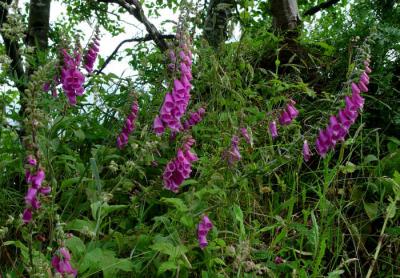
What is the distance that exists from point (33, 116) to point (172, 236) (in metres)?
0.85

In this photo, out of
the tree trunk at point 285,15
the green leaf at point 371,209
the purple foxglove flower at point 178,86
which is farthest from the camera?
the tree trunk at point 285,15

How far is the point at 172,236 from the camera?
6.94ft

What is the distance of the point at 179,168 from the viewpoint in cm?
235

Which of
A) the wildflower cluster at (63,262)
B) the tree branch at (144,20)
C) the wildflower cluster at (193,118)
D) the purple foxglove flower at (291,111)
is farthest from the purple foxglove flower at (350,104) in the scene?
the tree branch at (144,20)

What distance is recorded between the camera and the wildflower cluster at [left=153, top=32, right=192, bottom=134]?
232 centimetres

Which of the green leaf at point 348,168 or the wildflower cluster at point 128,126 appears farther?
the green leaf at point 348,168

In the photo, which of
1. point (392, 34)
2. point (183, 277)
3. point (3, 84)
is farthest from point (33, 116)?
point (392, 34)

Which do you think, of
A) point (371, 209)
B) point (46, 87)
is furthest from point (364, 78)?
point (46, 87)

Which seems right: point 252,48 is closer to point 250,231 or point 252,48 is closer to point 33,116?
point 250,231

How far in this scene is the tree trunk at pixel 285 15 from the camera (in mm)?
4871

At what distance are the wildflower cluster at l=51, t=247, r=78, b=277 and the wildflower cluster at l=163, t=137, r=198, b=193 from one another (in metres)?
0.77

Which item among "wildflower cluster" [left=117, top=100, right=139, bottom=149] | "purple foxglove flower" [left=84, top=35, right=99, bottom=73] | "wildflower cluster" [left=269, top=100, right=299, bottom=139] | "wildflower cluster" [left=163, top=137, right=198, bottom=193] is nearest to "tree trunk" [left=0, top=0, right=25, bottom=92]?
"purple foxglove flower" [left=84, top=35, right=99, bottom=73]

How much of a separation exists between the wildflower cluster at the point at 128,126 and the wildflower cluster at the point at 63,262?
98cm

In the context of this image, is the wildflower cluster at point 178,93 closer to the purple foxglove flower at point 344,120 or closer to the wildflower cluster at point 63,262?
the purple foxglove flower at point 344,120
